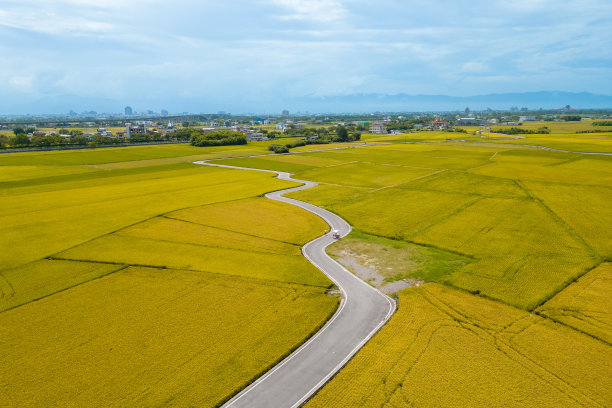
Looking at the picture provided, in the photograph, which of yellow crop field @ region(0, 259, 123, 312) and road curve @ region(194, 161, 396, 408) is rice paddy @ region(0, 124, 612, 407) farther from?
road curve @ region(194, 161, 396, 408)

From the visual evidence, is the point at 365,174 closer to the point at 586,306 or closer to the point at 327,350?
the point at 586,306

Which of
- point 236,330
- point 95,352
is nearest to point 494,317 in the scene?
point 236,330

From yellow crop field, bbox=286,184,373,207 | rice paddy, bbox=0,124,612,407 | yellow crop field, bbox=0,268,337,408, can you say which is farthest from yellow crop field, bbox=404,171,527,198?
yellow crop field, bbox=0,268,337,408

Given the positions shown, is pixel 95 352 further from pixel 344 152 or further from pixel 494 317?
pixel 344 152

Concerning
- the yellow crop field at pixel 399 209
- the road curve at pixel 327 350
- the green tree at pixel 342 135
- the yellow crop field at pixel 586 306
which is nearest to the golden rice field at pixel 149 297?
the road curve at pixel 327 350

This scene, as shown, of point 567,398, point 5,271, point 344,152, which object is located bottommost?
point 567,398

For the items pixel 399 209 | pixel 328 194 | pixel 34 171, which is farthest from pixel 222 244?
pixel 34 171

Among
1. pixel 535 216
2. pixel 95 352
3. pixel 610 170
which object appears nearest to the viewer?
pixel 95 352
